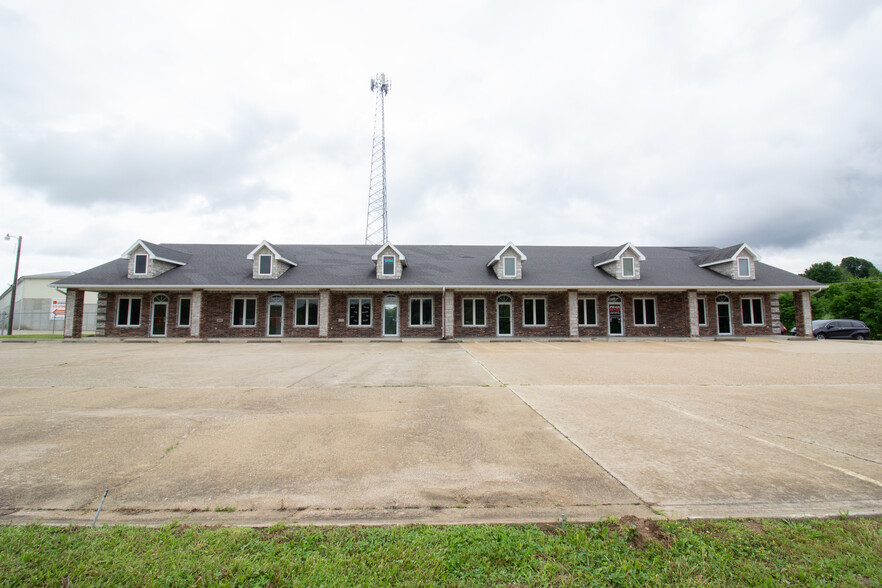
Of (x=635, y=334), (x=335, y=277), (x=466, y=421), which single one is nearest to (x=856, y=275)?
(x=635, y=334)

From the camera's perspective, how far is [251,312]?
2400cm

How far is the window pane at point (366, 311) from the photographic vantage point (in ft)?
79.3

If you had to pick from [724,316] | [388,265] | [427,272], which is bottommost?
[724,316]

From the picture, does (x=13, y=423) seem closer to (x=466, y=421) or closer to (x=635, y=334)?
(x=466, y=421)

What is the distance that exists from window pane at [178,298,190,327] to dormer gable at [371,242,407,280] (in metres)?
11.6

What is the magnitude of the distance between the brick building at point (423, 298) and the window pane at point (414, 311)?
0.21 feet

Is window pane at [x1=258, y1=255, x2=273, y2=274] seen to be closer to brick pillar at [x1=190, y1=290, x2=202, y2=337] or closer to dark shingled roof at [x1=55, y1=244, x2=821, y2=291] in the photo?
dark shingled roof at [x1=55, y1=244, x2=821, y2=291]

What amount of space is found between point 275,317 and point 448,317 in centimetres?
1050

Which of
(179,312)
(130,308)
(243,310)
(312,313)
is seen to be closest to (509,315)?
(312,313)

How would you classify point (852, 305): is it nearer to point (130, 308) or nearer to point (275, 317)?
point (275, 317)

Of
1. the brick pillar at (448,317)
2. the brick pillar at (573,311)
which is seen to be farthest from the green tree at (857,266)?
the brick pillar at (448,317)

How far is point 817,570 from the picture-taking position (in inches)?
89.9

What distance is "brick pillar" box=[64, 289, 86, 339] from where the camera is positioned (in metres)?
22.7

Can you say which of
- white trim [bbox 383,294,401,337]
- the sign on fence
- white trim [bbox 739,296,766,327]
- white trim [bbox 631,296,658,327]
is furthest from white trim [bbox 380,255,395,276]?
the sign on fence
